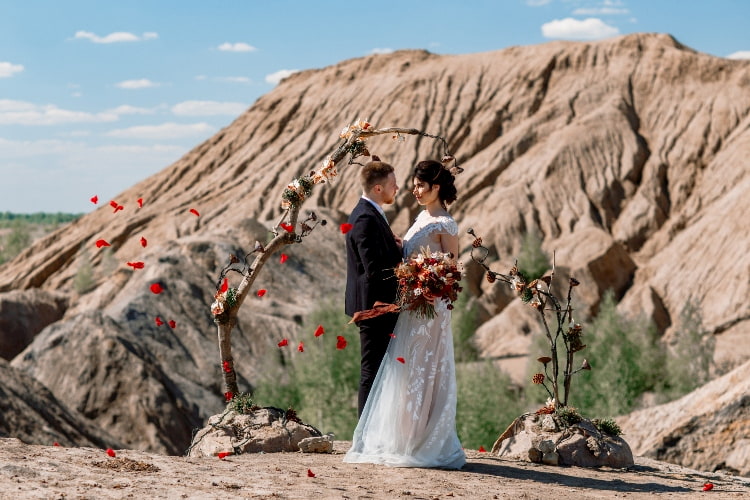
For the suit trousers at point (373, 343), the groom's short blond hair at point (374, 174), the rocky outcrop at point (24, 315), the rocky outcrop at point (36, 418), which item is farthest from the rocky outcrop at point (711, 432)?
the rocky outcrop at point (24, 315)

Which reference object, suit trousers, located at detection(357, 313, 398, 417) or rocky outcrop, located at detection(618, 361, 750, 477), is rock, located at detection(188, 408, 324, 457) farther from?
rocky outcrop, located at detection(618, 361, 750, 477)

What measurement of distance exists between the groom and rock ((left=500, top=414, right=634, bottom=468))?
2.16 m

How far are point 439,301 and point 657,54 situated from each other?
173ft

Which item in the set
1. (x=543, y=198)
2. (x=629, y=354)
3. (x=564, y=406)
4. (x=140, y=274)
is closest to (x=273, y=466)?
(x=564, y=406)

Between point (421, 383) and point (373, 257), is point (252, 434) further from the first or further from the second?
point (373, 257)

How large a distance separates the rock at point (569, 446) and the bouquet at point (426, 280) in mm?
2234

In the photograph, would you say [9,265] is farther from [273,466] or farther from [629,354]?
[273,466]

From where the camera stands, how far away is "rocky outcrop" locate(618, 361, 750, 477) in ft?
40.0

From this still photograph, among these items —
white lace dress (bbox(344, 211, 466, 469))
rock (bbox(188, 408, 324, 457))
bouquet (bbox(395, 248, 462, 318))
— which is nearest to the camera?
bouquet (bbox(395, 248, 462, 318))

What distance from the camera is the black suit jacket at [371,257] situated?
27.6ft

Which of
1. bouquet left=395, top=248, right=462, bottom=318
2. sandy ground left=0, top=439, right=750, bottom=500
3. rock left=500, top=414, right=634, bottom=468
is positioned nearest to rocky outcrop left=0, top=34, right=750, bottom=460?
rock left=500, top=414, right=634, bottom=468

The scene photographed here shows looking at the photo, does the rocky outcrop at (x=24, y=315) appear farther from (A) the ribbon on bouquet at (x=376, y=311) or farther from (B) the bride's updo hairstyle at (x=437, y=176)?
(B) the bride's updo hairstyle at (x=437, y=176)

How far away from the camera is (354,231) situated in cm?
848

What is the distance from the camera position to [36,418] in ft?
49.2
